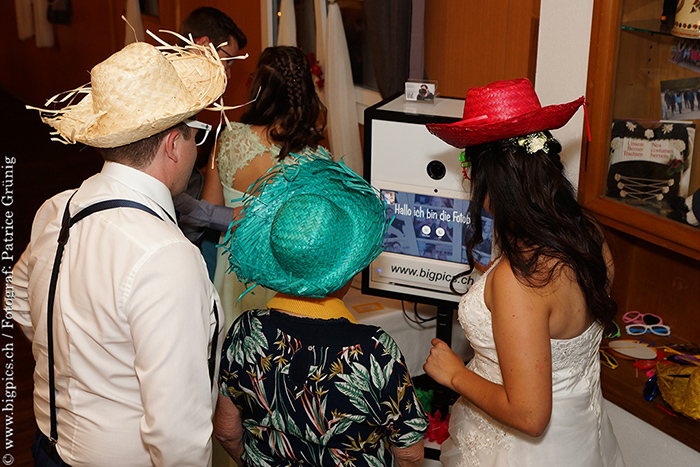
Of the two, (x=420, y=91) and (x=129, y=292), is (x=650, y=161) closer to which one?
(x=420, y=91)

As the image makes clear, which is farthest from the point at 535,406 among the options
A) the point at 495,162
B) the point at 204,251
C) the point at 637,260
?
the point at 204,251

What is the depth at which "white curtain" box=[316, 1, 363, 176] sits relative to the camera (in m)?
3.76

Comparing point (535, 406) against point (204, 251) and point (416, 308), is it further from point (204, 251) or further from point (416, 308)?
point (204, 251)

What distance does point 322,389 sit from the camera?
4.58 ft

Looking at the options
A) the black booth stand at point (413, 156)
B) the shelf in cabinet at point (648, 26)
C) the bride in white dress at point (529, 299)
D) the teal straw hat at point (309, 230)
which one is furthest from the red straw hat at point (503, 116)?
the shelf in cabinet at point (648, 26)

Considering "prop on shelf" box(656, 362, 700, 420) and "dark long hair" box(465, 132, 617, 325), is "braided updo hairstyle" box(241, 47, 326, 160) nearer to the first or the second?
"dark long hair" box(465, 132, 617, 325)

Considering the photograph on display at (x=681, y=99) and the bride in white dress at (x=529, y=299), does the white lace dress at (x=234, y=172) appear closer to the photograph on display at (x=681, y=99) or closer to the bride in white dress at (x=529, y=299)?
the bride in white dress at (x=529, y=299)

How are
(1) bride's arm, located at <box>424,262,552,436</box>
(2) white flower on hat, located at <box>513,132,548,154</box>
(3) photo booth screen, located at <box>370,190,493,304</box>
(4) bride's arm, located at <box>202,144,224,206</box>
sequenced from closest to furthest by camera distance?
(1) bride's arm, located at <box>424,262,552,436</box> → (2) white flower on hat, located at <box>513,132,548,154</box> → (3) photo booth screen, located at <box>370,190,493,304</box> → (4) bride's arm, located at <box>202,144,224,206</box>

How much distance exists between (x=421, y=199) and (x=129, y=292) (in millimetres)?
1104

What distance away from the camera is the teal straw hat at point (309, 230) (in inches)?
54.0

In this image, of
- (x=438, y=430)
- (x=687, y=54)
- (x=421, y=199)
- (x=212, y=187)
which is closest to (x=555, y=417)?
(x=421, y=199)

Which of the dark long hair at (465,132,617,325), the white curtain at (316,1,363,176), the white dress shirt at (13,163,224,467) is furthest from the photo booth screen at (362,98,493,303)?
the white curtain at (316,1,363,176)

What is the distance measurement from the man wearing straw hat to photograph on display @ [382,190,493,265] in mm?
876

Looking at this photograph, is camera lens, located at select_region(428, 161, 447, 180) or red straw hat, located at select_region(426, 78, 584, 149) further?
camera lens, located at select_region(428, 161, 447, 180)
